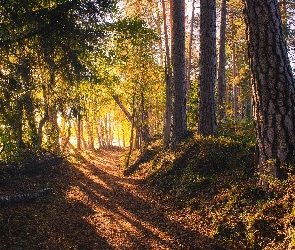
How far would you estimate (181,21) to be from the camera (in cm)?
1345

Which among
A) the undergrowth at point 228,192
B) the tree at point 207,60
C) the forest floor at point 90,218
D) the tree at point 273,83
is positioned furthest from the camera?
the tree at point 207,60

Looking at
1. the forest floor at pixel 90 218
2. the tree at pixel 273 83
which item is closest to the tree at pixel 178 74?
the forest floor at pixel 90 218

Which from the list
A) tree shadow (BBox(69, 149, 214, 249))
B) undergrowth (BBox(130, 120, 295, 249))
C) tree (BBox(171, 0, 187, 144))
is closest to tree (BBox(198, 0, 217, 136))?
undergrowth (BBox(130, 120, 295, 249))

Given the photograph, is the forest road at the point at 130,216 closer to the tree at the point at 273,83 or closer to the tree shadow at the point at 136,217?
the tree shadow at the point at 136,217

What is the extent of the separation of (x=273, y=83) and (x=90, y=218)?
256 inches

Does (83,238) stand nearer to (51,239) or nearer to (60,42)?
(51,239)

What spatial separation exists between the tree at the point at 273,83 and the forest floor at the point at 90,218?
2592mm

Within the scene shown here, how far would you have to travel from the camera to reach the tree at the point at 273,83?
6062mm

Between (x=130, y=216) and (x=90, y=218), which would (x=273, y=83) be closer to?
(x=130, y=216)

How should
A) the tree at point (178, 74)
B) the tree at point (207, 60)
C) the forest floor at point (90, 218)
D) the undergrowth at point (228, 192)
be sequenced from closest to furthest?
the undergrowth at point (228, 192) < the forest floor at point (90, 218) < the tree at point (207, 60) < the tree at point (178, 74)

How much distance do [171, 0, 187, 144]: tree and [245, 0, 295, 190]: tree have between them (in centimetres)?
726

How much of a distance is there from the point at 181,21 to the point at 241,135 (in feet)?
21.1

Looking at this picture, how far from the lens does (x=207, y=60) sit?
36.9ft

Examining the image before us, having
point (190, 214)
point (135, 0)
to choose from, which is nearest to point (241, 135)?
point (190, 214)
